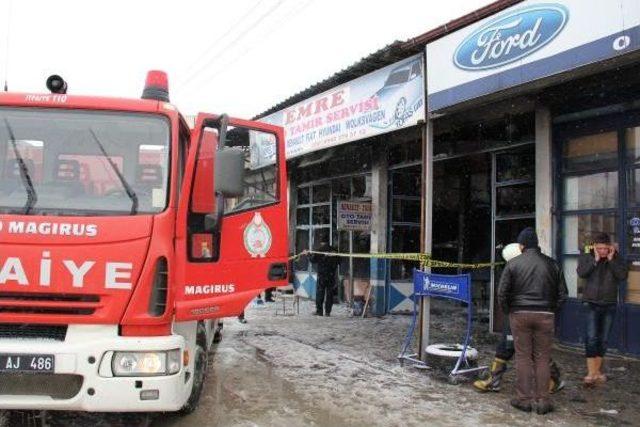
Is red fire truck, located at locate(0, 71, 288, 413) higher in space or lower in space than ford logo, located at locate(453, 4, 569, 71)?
lower

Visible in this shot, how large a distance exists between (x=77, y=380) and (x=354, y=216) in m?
8.15

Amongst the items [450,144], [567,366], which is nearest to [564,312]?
[567,366]

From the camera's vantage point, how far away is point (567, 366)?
7508 millimetres

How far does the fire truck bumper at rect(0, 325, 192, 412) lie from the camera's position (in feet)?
13.4

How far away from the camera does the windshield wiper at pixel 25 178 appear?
441 cm

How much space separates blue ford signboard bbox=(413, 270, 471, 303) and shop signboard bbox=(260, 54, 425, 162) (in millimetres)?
2217

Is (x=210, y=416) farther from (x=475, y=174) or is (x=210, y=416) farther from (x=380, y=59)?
(x=475, y=174)

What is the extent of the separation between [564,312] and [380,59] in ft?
15.3

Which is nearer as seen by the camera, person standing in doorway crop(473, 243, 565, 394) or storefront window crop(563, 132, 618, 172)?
person standing in doorway crop(473, 243, 565, 394)

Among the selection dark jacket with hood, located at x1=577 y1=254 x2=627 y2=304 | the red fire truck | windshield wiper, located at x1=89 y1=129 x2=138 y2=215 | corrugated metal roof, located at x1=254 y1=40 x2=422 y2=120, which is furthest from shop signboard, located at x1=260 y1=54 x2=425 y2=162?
windshield wiper, located at x1=89 y1=129 x2=138 y2=215

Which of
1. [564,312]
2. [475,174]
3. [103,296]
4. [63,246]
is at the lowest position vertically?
[564,312]

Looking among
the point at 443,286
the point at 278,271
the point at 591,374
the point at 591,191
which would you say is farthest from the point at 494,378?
the point at 591,191

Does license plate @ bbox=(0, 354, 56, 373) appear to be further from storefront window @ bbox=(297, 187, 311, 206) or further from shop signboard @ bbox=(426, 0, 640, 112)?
storefront window @ bbox=(297, 187, 311, 206)

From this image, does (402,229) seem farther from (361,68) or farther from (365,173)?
(361,68)
